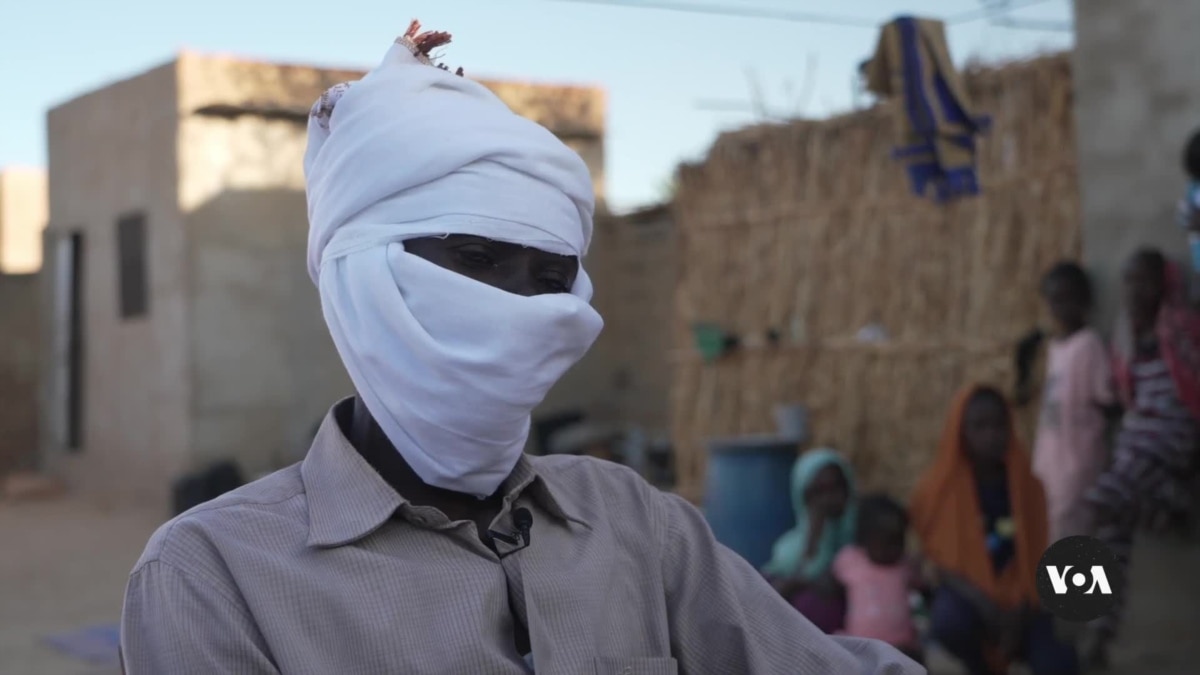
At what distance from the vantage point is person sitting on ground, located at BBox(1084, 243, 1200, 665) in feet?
15.3

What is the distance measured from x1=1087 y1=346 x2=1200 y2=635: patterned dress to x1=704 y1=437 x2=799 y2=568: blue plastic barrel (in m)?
1.78

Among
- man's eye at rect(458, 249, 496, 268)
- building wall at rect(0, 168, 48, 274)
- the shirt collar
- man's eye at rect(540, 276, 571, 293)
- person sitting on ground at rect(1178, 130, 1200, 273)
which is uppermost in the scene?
building wall at rect(0, 168, 48, 274)

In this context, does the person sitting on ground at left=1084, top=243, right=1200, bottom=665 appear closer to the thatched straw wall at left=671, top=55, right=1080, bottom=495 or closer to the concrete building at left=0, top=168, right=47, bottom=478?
the thatched straw wall at left=671, top=55, right=1080, bottom=495

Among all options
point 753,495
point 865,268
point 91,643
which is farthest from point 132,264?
point 753,495

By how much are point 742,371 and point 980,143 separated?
7.10 feet

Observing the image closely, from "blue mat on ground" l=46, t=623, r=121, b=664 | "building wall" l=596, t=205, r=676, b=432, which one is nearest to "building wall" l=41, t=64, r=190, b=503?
"building wall" l=596, t=205, r=676, b=432

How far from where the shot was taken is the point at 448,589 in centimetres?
149

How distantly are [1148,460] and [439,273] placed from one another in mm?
3885

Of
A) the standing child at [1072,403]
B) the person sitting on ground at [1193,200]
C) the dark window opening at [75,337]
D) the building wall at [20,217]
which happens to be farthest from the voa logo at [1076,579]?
the building wall at [20,217]

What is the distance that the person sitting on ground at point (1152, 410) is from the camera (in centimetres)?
466

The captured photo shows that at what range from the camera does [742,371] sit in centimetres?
796

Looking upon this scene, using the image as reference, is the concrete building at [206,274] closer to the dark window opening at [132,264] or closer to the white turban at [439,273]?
the dark window opening at [132,264]

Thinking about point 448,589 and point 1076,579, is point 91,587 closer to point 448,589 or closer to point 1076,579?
point 448,589

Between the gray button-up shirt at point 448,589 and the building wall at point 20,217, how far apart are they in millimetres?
18285
